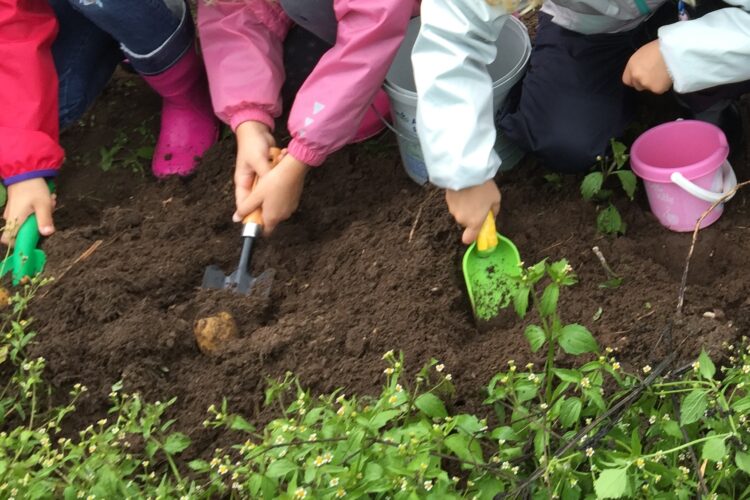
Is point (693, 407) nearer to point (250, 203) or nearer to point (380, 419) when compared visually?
point (380, 419)

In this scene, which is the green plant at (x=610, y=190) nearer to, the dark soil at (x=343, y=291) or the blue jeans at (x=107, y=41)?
the dark soil at (x=343, y=291)

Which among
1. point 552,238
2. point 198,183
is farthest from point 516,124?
point 198,183

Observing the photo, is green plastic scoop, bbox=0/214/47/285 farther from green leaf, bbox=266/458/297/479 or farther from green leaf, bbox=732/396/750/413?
green leaf, bbox=732/396/750/413

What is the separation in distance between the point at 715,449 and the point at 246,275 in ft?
3.88

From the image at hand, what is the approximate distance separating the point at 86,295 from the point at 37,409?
11.4 inches

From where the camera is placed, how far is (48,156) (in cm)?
232

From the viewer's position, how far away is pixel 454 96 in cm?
180

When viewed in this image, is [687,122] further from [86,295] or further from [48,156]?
[48,156]

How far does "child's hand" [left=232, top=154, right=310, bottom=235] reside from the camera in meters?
2.08

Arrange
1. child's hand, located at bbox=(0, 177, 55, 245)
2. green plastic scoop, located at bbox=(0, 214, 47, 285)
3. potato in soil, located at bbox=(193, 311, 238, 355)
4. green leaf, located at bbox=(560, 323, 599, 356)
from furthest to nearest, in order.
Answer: child's hand, located at bbox=(0, 177, 55, 245), green plastic scoop, located at bbox=(0, 214, 47, 285), potato in soil, located at bbox=(193, 311, 238, 355), green leaf, located at bbox=(560, 323, 599, 356)

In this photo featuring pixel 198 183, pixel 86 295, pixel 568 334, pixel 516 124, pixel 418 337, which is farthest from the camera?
pixel 198 183

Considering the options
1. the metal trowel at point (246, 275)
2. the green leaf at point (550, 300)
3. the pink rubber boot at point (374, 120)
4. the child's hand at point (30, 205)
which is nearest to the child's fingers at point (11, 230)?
the child's hand at point (30, 205)

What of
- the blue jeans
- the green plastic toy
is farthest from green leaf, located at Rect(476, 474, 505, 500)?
the blue jeans

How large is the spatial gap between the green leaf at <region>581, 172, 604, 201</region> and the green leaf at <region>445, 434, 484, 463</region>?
0.92 metres
